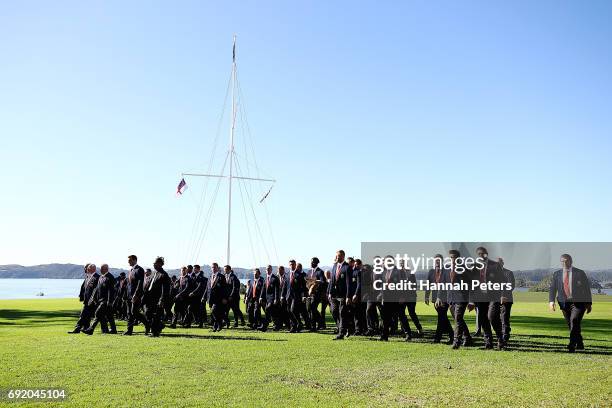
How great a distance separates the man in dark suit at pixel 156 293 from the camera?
16078 mm

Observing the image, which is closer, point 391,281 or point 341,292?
point 391,281

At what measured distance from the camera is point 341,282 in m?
16.5

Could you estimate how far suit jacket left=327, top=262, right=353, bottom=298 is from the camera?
16.2m

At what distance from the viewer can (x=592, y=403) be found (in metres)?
7.53

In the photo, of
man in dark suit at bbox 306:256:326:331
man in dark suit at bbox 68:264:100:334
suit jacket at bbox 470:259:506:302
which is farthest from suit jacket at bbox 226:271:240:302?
suit jacket at bbox 470:259:506:302

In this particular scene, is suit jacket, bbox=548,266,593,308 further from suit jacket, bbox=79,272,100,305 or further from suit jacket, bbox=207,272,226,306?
suit jacket, bbox=79,272,100,305

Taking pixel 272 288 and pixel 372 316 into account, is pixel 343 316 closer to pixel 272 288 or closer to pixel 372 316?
pixel 372 316

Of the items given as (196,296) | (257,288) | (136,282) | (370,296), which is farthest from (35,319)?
(370,296)

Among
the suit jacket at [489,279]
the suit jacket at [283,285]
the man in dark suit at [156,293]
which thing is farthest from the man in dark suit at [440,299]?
the man in dark suit at [156,293]

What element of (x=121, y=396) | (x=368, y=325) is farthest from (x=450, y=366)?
(x=368, y=325)

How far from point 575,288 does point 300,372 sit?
7.83 metres

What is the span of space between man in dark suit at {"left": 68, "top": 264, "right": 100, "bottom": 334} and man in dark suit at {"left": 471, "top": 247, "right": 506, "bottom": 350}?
35.1ft

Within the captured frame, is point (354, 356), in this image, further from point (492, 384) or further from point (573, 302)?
point (573, 302)

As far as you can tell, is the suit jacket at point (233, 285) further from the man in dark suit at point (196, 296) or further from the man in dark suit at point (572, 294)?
the man in dark suit at point (572, 294)
